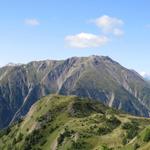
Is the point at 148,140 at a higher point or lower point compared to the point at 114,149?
higher

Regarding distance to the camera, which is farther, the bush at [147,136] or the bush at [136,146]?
the bush at [147,136]

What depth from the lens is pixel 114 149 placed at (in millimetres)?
192125

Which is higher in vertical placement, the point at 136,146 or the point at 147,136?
the point at 147,136

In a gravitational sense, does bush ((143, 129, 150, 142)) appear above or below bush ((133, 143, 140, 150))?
above

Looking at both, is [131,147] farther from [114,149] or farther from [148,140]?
[114,149]

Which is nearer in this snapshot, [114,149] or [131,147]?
[131,147]

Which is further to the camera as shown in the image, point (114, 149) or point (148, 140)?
point (114, 149)

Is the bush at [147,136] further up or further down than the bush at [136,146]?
further up

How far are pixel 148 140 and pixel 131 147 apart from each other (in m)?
9.68

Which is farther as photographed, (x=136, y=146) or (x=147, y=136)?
(x=147, y=136)

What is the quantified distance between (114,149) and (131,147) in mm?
40983

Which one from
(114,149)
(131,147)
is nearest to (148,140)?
(131,147)

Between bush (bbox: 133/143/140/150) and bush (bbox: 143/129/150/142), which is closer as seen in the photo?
bush (bbox: 133/143/140/150)
